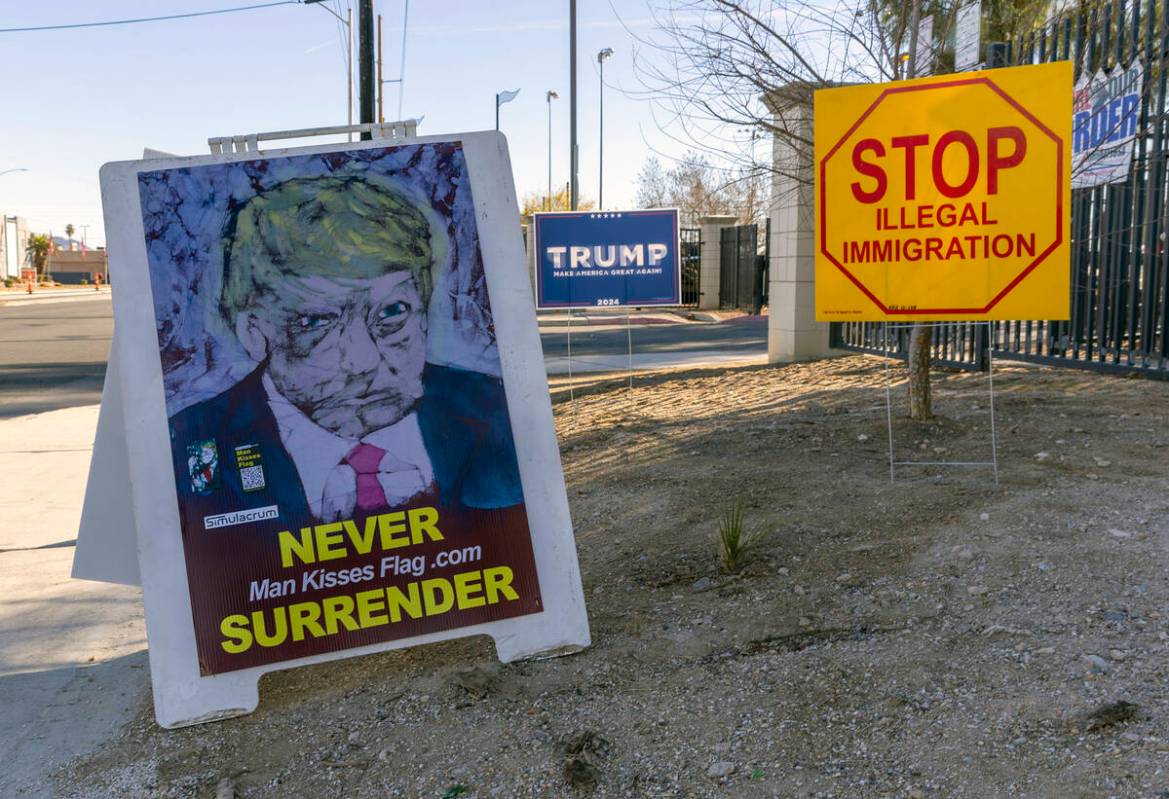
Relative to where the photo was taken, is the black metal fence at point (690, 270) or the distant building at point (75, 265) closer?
the black metal fence at point (690, 270)

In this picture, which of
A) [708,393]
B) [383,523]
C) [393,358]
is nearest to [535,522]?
[383,523]

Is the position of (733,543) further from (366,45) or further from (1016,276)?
(366,45)

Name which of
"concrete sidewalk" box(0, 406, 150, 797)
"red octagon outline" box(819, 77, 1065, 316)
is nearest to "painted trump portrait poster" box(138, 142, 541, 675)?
"concrete sidewalk" box(0, 406, 150, 797)

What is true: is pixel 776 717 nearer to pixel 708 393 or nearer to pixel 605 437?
pixel 605 437

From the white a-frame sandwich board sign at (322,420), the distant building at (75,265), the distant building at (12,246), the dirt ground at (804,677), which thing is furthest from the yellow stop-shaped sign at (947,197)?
the distant building at (75,265)

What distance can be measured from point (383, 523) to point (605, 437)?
191 inches

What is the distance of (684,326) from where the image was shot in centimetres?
2605

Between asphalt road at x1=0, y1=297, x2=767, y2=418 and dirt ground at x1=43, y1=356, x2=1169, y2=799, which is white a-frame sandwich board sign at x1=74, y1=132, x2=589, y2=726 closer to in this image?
dirt ground at x1=43, y1=356, x2=1169, y2=799

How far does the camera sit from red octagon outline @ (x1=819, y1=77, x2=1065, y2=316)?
5.59m

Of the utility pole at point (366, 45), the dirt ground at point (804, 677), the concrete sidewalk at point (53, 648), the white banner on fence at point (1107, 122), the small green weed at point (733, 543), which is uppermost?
the utility pole at point (366, 45)

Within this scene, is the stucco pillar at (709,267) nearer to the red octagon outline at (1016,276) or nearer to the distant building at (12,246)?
the red octagon outline at (1016,276)

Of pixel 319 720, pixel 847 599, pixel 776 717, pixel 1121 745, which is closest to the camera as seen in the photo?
pixel 1121 745

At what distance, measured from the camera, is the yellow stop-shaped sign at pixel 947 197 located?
560cm

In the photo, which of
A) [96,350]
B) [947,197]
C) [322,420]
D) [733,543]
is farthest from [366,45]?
[322,420]
